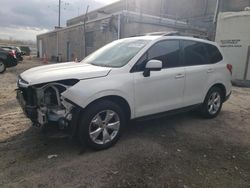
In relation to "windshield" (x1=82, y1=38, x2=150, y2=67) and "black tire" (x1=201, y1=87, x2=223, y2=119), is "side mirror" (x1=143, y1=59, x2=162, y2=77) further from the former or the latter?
"black tire" (x1=201, y1=87, x2=223, y2=119)

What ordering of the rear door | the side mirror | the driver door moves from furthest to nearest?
the rear door
the driver door
the side mirror

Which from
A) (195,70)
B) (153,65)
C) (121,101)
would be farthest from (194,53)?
(121,101)

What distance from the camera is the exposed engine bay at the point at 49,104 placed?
3.40 metres

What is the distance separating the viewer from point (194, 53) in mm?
→ 4902

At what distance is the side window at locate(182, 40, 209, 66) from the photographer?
4730 mm

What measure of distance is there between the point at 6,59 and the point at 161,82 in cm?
1229

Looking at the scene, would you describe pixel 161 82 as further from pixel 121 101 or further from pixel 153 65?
pixel 121 101

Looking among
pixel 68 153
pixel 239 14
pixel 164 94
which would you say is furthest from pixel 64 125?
pixel 239 14

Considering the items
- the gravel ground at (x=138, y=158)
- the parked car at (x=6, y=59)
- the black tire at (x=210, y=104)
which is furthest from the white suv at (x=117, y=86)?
the parked car at (x=6, y=59)

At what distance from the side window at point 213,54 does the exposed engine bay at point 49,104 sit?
3.22m

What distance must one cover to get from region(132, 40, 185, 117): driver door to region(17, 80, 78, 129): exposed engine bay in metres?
1.13

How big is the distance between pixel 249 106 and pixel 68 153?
5551 mm

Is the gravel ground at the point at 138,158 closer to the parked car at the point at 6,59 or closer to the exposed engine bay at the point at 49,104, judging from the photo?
the exposed engine bay at the point at 49,104

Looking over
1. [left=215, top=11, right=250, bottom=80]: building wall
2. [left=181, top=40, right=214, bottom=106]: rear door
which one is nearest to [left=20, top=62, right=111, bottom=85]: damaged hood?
[left=181, top=40, right=214, bottom=106]: rear door
